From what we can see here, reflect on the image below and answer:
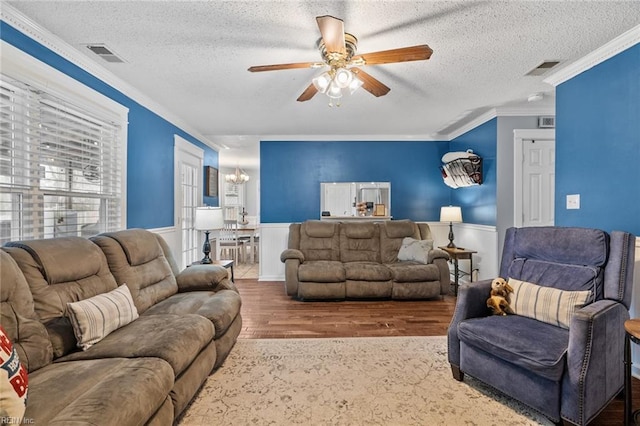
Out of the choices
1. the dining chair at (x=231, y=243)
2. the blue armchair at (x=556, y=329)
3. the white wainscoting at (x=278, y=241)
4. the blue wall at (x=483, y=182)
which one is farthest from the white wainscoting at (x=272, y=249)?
the blue armchair at (x=556, y=329)

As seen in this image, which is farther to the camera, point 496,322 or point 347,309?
point 347,309

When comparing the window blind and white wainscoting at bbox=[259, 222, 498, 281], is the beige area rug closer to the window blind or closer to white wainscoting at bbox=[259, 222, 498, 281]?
the window blind

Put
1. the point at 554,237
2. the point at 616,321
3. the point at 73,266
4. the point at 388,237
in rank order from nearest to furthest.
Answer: the point at 616,321 < the point at 73,266 < the point at 554,237 < the point at 388,237

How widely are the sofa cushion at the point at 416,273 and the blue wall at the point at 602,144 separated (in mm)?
1550

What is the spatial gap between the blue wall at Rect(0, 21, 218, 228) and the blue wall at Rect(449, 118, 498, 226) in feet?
14.4

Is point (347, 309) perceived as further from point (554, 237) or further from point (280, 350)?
point (554, 237)

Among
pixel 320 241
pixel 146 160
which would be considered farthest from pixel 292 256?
pixel 146 160

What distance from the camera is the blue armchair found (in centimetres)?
166

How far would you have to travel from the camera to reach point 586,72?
2.79 meters

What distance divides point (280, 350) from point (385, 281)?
1.91 m

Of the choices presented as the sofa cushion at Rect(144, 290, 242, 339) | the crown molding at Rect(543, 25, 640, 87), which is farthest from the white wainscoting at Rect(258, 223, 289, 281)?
the crown molding at Rect(543, 25, 640, 87)

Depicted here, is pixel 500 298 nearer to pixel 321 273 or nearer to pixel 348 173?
pixel 321 273

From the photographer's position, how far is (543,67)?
286 centimetres

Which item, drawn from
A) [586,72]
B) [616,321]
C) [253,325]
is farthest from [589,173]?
[253,325]
